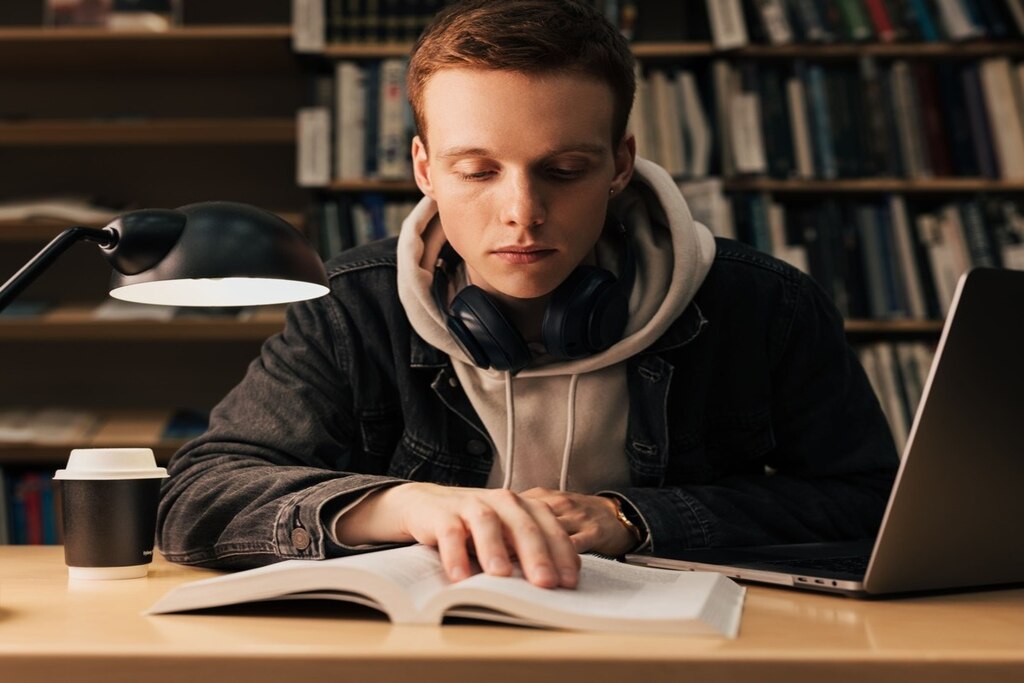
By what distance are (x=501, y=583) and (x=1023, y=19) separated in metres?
2.66

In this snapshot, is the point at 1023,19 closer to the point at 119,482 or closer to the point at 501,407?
the point at 501,407

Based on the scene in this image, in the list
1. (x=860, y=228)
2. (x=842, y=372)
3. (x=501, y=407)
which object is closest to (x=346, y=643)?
(x=501, y=407)

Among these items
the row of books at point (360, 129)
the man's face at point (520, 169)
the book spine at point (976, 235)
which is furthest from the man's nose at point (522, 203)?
the book spine at point (976, 235)

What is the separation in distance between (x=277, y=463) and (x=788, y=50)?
2082 mm

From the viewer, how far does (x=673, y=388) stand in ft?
4.50

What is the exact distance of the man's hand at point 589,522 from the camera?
0.95 m

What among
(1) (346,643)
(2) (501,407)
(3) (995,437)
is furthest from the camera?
(2) (501,407)

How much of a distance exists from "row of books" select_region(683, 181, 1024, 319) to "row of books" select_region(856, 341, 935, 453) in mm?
85

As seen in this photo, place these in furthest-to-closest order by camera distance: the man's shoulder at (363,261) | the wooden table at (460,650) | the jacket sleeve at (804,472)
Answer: the man's shoulder at (363,261) < the jacket sleeve at (804,472) < the wooden table at (460,650)

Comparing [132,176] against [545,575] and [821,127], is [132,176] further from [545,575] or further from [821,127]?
[545,575]

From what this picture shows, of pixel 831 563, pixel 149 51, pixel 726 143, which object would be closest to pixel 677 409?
pixel 831 563

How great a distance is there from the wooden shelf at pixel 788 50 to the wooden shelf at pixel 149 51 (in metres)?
0.20

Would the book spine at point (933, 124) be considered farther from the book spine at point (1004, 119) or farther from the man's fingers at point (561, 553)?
the man's fingers at point (561, 553)

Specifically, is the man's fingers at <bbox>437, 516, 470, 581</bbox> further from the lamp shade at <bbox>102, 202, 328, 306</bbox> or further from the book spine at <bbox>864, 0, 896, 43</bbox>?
the book spine at <bbox>864, 0, 896, 43</bbox>
